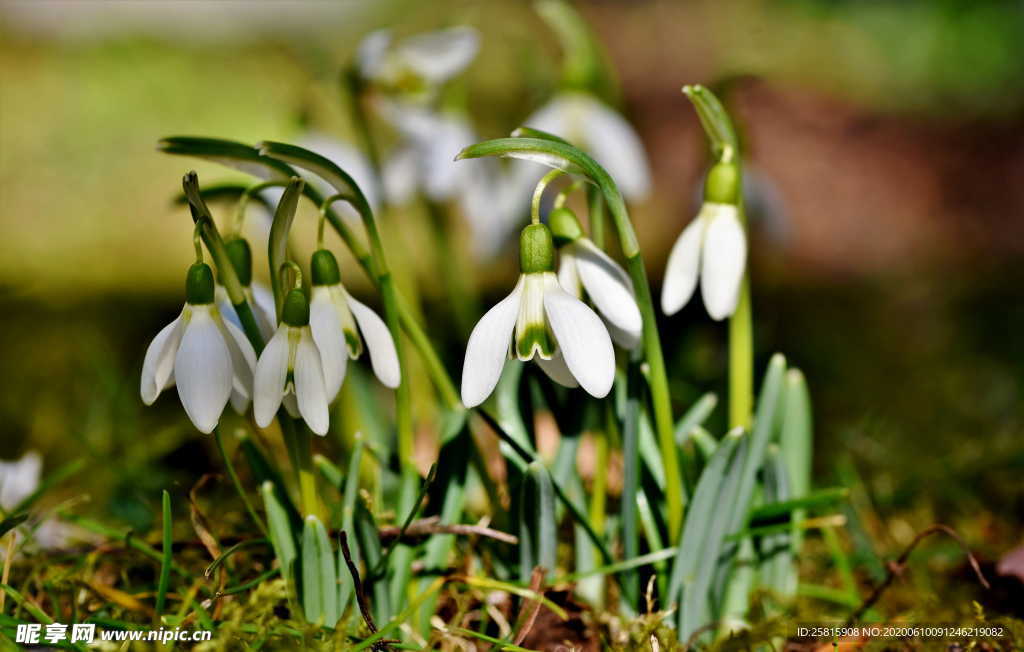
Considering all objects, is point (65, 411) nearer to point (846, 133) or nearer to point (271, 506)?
point (271, 506)

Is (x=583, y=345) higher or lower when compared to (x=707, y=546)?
higher

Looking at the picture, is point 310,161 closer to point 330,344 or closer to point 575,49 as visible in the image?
point 330,344

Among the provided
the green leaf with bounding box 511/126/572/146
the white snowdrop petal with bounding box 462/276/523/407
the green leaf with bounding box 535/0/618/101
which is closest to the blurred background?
the green leaf with bounding box 535/0/618/101

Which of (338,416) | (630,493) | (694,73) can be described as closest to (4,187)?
(338,416)

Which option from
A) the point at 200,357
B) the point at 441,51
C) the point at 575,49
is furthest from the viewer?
the point at 441,51

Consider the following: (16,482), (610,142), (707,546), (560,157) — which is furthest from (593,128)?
(16,482)

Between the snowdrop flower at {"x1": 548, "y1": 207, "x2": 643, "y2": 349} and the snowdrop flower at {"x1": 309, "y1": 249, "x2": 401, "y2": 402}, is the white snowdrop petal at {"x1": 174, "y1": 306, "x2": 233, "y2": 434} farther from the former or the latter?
the snowdrop flower at {"x1": 548, "y1": 207, "x2": 643, "y2": 349}
